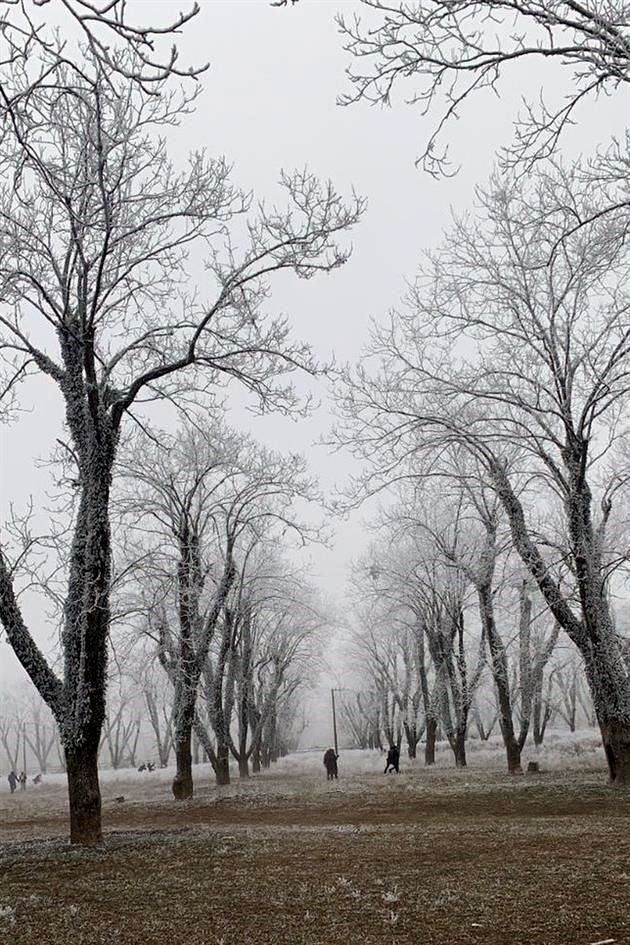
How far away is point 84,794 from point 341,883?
542cm

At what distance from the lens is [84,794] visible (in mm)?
11555

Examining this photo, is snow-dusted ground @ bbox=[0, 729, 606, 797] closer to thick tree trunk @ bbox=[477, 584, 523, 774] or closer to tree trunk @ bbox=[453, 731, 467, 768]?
tree trunk @ bbox=[453, 731, 467, 768]

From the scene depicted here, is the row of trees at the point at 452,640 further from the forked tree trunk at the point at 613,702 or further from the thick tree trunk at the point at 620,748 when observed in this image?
the thick tree trunk at the point at 620,748

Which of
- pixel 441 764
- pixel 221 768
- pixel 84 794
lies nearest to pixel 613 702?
pixel 84 794

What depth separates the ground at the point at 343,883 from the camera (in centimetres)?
588

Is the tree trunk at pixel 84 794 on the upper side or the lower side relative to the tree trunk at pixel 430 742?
upper

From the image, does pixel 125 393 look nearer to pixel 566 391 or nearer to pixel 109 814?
pixel 566 391

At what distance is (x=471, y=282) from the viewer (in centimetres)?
1725

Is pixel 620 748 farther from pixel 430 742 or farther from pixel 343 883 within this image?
pixel 430 742

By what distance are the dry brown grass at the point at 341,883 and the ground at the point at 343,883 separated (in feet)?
0.06

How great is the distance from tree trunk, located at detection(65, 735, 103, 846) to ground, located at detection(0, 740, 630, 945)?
32 centimetres

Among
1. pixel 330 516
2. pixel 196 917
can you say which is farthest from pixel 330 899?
pixel 330 516

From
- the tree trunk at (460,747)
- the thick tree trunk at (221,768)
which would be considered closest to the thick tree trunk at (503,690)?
the tree trunk at (460,747)

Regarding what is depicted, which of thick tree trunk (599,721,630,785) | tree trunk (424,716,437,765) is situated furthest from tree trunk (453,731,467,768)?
thick tree trunk (599,721,630,785)
